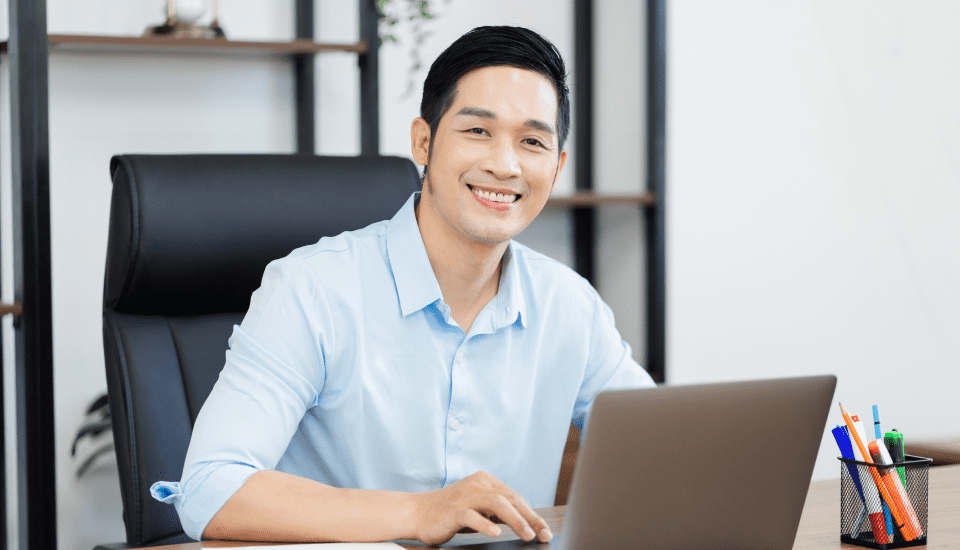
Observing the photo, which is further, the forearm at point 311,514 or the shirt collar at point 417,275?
the shirt collar at point 417,275

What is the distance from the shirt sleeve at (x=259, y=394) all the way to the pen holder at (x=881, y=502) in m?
0.63

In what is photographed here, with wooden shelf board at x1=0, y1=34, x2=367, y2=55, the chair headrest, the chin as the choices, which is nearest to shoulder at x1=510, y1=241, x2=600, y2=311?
the chin

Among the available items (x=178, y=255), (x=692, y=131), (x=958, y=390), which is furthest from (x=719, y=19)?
(x=178, y=255)

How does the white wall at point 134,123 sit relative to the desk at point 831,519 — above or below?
above

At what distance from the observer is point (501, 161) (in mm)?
1350

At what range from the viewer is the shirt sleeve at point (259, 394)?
1.12 metres

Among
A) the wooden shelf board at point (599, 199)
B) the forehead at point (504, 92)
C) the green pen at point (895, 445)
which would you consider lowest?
the green pen at point (895, 445)

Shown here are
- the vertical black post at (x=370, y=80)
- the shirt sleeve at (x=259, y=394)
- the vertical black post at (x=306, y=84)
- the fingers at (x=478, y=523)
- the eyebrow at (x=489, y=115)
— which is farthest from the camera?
the vertical black post at (x=306, y=84)

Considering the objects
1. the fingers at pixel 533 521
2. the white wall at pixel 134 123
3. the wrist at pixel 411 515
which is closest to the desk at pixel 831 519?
the fingers at pixel 533 521

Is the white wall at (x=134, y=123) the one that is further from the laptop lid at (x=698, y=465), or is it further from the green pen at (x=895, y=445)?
the laptop lid at (x=698, y=465)

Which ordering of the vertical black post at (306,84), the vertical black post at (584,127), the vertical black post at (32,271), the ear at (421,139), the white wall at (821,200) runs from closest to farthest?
1. the ear at (421,139)
2. the vertical black post at (32,271)
3. the vertical black post at (306,84)
4. the white wall at (821,200)
5. the vertical black post at (584,127)

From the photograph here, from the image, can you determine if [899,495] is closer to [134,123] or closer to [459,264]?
[459,264]

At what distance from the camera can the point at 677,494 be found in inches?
35.0

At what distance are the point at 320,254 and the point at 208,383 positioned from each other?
283 mm
